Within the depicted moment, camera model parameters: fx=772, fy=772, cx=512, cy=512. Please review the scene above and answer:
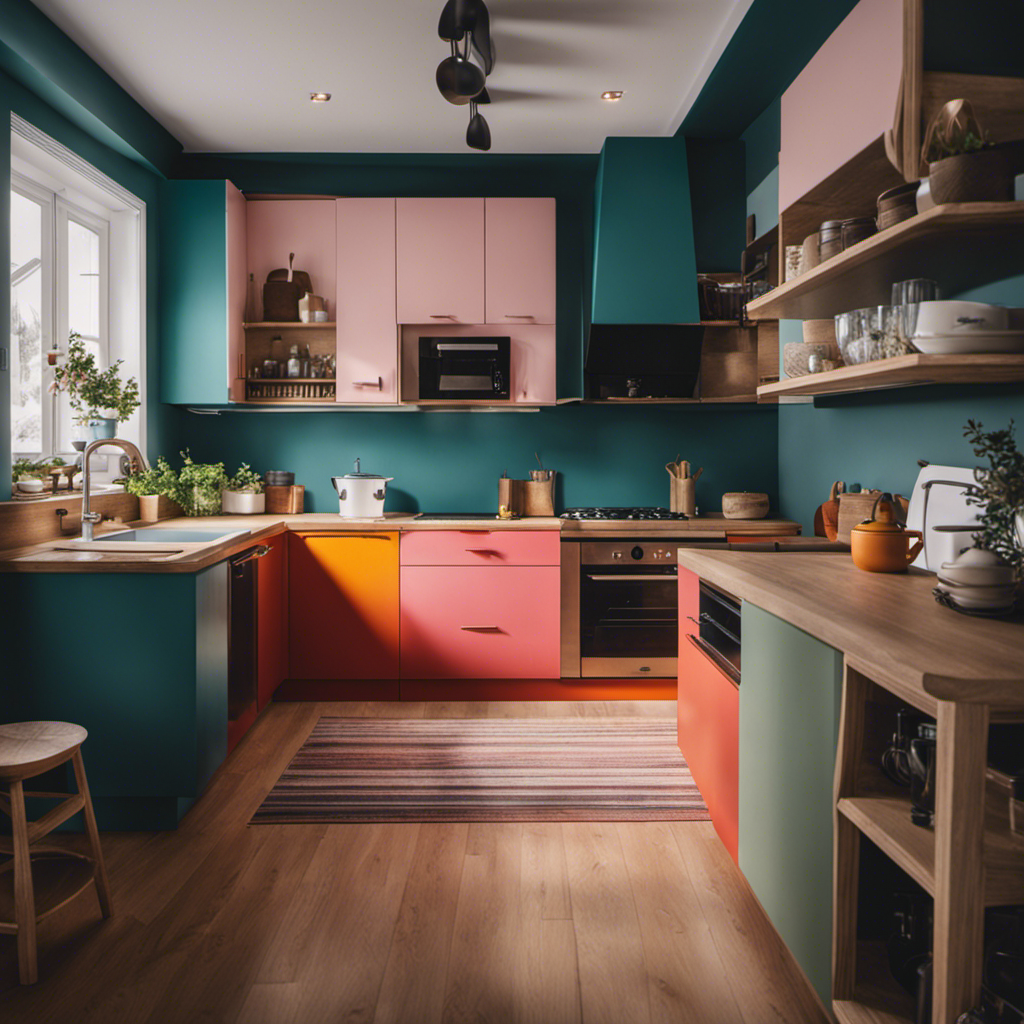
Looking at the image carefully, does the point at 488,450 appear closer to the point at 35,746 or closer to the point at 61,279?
the point at 61,279

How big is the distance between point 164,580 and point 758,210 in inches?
127

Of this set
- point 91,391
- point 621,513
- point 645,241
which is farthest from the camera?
point 621,513

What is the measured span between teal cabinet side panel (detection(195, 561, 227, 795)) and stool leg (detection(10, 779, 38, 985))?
2.14 ft

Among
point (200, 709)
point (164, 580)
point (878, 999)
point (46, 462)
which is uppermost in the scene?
point (46, 462)

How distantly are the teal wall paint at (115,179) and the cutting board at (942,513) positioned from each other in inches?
117

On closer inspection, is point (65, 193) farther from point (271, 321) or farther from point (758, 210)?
point (758, 210)

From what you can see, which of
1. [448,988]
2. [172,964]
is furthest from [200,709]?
[448,988]

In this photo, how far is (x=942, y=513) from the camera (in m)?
2.15

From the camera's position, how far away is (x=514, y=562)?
12.2 feet

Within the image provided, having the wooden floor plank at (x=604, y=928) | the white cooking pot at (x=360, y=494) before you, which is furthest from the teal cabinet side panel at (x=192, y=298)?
the wooden floor plank at (x=604, y=928)

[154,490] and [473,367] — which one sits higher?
[473,367]

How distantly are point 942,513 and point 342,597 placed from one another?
257cm


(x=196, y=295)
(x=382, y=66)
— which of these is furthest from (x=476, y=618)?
(x=382, y=66)

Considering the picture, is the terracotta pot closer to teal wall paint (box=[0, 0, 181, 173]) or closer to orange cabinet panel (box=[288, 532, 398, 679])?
orange cabinet panel (box=[288, 532, 398, 679])
